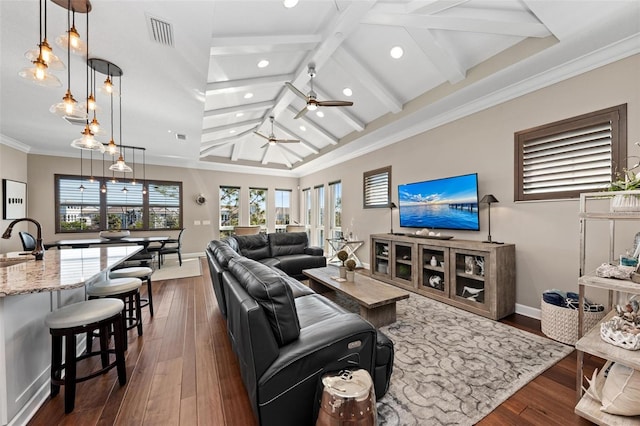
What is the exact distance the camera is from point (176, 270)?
5934 millimetres

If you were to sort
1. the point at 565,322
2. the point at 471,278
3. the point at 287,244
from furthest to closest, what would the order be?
the point at 287,244 < the point at 471,278 < the point at 565,322

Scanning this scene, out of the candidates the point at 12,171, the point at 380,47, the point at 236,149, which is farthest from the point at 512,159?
the point at 12,171

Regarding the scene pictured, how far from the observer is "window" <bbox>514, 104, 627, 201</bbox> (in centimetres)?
252

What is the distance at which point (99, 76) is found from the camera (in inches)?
120

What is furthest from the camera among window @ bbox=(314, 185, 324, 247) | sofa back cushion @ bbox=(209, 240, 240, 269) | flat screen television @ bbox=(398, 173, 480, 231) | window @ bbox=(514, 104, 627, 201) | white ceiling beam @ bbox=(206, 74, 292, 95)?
window @ bbox=(314, 185, 324, 247)

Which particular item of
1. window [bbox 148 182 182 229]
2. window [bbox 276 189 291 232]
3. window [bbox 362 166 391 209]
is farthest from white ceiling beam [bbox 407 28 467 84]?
window [bbox 148 182 182 229]

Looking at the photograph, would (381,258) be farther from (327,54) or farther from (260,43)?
(260,43)

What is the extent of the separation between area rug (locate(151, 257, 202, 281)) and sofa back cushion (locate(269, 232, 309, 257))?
1.92 m

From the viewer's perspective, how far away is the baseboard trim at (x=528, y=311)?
119 inches

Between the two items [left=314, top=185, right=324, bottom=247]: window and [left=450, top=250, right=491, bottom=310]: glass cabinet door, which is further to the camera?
[left=314, top=185, right=324, bottom=247]: window

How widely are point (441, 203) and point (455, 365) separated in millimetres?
2618

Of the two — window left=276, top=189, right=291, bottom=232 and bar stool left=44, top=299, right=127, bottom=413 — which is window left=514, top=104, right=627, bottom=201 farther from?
window left=276, top=189, right=291, bottom=232

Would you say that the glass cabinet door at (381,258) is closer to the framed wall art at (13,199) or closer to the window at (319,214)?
the window at (319,214)

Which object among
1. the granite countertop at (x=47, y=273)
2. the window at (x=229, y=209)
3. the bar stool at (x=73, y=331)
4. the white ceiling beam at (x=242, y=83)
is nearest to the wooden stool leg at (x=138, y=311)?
the granite countertop at (x=47, y=273)
